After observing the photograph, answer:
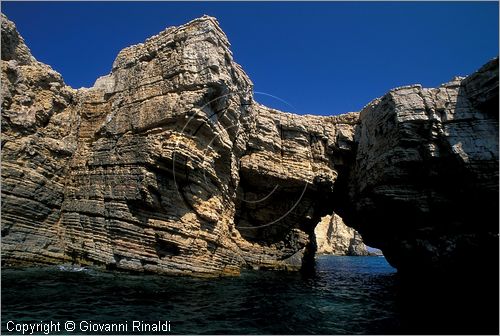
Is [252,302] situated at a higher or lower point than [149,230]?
lower

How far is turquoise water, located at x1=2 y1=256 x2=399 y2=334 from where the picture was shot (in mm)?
12227

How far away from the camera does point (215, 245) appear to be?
2483cm

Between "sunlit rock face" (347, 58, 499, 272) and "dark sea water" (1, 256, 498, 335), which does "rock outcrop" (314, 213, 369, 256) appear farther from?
"dark sea water" (1, 256, 498, 335)

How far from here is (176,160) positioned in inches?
875

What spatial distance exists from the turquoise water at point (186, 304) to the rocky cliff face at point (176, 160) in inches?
112

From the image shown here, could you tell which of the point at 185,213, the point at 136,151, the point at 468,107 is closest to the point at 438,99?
the point at 468,107

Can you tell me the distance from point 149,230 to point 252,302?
28.9 feet

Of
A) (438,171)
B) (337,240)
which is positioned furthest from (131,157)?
(337,240)

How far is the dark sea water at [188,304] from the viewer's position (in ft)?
40.0

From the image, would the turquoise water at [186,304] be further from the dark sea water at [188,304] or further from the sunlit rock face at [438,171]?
the sunlit rock face at [438,171]

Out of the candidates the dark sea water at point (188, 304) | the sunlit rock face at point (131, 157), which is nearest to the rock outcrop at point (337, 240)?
the sunlit rock face at point (131, 157)

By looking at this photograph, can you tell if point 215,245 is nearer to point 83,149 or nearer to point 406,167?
point 83,149

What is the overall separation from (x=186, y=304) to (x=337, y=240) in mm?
97620

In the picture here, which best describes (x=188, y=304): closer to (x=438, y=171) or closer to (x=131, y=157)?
(x=131, y=157)
